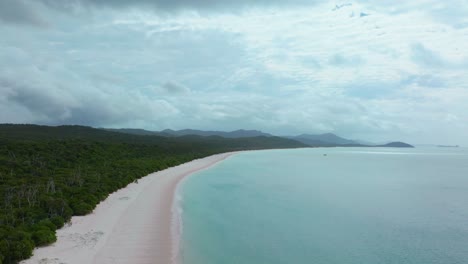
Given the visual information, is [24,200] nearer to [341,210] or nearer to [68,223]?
[68,223]

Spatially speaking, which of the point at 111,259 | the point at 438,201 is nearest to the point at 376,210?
the point at 438,201

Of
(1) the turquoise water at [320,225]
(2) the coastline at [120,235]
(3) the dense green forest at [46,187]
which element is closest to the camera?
(2) the coastline at [120,235]

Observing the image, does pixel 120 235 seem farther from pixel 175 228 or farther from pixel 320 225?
pixel 320 225

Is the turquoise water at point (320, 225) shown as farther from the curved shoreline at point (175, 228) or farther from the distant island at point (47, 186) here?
the distant island at point (47, 186)

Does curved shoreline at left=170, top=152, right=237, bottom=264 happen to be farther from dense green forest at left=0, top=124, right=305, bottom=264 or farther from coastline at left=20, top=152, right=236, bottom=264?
dense green forest at left=0, top=124, right=305, bottom=264

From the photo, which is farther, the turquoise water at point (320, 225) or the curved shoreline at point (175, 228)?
the turquoise water at point (320, 225)

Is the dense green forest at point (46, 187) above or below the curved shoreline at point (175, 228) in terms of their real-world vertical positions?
above

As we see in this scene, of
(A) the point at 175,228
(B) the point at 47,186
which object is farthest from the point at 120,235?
(B) the point at 47,186

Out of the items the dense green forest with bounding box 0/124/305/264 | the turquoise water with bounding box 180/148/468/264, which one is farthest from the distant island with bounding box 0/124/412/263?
Answer: the turquoise water with bounding box 180/148/468/264

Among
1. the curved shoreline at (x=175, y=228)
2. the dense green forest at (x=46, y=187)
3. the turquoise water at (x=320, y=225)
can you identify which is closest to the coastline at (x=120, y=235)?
the curved shoreline at (x=175, y=228)
